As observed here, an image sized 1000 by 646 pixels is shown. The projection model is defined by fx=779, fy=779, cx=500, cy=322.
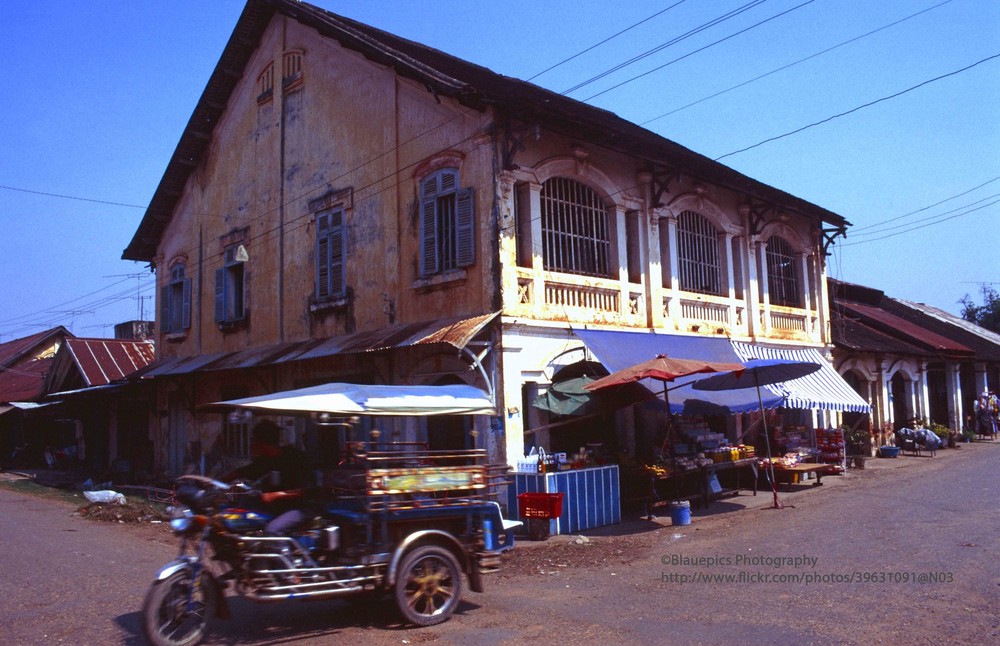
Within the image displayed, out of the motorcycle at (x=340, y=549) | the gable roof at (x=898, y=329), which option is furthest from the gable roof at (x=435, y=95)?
the motorcycle at (x=340, y=549)

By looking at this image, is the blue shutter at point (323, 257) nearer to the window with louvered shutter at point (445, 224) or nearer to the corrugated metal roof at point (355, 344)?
the corrugated metal roof at point (355, 344)

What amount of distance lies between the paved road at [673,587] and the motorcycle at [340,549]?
365 mm

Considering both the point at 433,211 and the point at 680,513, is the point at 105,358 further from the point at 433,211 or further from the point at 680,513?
the point at 680,513

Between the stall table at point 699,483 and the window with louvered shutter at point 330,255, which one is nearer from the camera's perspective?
the stall table at point 699,483

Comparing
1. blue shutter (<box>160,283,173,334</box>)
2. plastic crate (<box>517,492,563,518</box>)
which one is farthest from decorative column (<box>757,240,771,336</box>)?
blue shutter (<box>160,283,173,334</box>)

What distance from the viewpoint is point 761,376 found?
13.4 meters

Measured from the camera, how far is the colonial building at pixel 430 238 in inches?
496

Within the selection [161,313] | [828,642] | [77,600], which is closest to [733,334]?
[828,642]

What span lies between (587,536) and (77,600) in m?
6.54

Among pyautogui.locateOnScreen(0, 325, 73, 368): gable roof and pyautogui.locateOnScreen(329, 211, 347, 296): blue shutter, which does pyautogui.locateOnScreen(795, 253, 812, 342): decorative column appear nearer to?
pyautogui.locateOnScreen(329, 211, 347, 296): blue shutter

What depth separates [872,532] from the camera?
10.3 meters

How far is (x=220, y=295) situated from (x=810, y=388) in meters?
14.1

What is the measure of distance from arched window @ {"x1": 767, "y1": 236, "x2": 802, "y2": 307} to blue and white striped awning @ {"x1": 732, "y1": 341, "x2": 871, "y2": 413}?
54.1 inches

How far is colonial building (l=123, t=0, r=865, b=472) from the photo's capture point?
12609 mm
